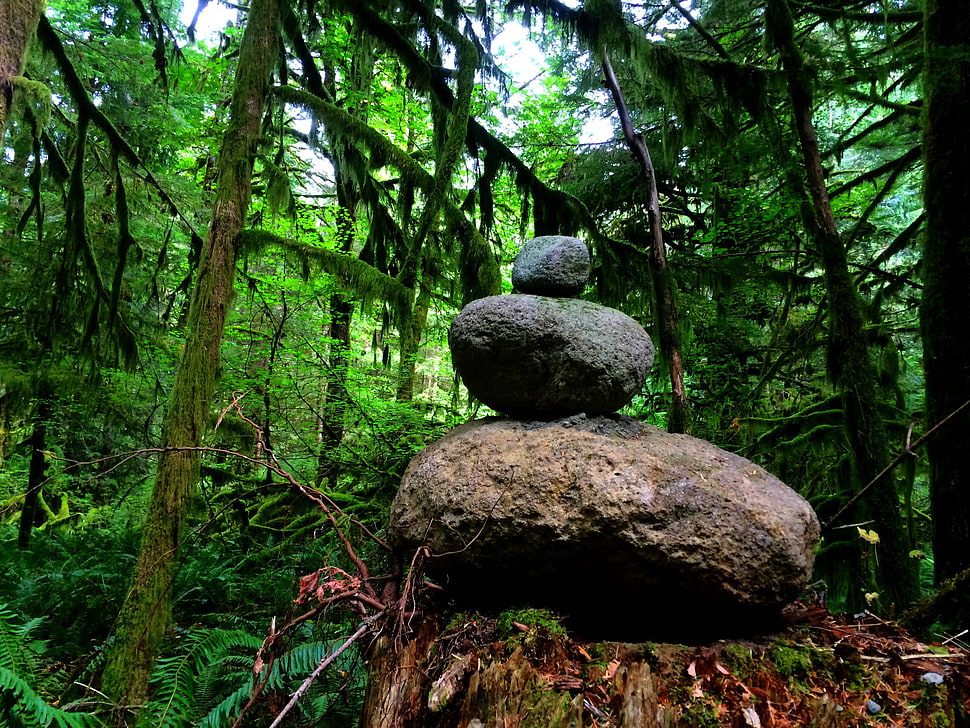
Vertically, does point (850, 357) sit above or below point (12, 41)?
below

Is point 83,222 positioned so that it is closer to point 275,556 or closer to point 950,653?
point 275,556

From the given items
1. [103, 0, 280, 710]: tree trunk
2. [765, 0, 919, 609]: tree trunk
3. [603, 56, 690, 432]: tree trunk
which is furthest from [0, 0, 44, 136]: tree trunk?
[765, 0, 919, 609]: tree trunk

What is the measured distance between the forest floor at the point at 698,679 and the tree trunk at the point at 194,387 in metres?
1.70

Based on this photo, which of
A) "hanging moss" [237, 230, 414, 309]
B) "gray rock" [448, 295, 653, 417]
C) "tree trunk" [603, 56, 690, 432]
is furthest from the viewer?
"tree trunk" [603, 56, 690, 432]

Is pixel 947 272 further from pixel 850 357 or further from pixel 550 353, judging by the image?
pixel 550 353

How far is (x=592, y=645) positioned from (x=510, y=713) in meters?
0.57

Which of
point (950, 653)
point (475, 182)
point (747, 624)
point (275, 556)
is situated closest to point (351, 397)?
point (275, 556)

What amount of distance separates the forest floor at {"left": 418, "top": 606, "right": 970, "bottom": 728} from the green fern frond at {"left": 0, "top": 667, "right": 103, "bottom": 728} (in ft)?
5.09

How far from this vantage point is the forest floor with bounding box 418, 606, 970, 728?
210 cm

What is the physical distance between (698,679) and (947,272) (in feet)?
9.57

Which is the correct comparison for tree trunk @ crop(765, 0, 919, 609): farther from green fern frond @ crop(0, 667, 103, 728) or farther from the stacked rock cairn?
green fern frond @ crop(0, 667, 103, 728)

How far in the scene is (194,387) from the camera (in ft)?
10.9

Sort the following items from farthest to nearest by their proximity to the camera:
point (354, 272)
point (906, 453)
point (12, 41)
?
point (354, 272), point (12, 41), point (906, 453)

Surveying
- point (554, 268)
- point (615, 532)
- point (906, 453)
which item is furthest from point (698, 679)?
point (554, 268)
